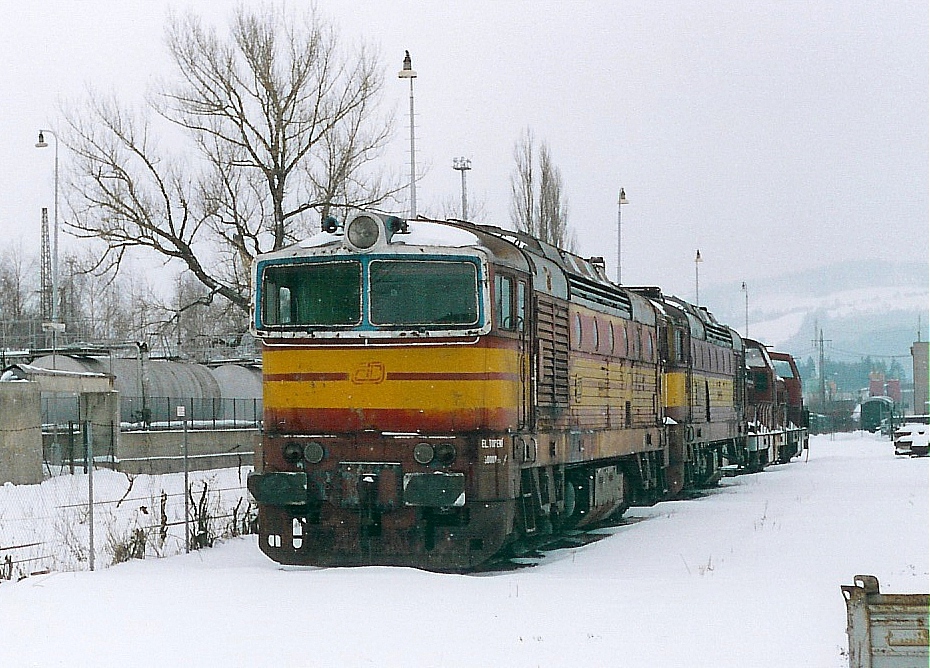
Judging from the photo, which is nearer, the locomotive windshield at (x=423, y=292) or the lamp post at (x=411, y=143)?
the locomotive windshield at (x=423, y=292)

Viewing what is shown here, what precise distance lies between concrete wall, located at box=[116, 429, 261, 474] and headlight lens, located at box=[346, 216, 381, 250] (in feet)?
60.2

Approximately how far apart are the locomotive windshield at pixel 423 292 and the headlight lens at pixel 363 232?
23cm

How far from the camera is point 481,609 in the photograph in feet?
33.3

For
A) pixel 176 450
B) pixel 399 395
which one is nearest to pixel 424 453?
pixel 399 395

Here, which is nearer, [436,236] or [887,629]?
[887,629]

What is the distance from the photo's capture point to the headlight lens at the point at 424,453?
12.6 m

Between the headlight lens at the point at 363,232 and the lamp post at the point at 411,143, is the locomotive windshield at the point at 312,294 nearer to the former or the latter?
the headlight lens at the point at 363,232

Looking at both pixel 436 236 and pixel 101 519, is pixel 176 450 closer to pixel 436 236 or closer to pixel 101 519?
pixel 101 519

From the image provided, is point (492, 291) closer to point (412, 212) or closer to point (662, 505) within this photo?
point (662, 505)

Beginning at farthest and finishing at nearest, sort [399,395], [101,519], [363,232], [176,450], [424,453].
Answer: [176,450] < [101,519] < [363,232] < [399,395] < [424,453]

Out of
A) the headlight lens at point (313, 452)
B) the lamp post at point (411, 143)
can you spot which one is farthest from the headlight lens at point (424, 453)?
the lamp post at point (411, 143)

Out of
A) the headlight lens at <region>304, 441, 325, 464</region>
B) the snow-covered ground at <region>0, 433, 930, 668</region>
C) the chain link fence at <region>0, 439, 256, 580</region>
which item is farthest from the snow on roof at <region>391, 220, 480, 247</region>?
the chain link fence at <region>0, 439, 256, 580</region>

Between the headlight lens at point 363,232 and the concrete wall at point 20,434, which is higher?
the headlight lens at point 363,232

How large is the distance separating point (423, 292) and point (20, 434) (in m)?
17.7
